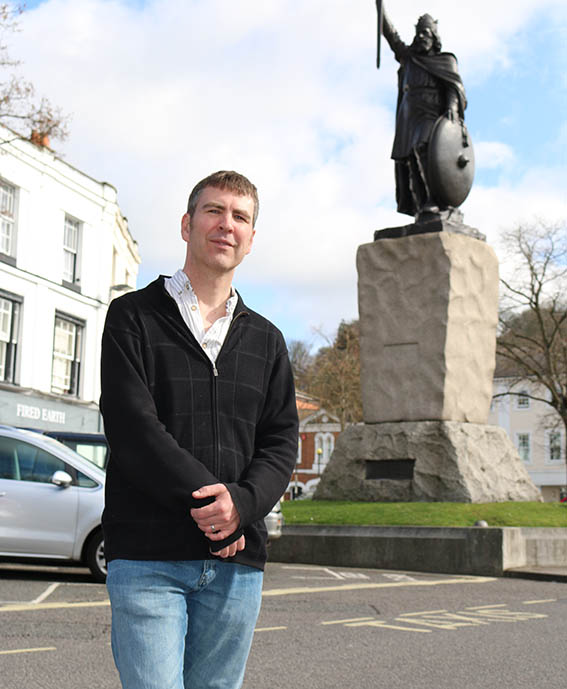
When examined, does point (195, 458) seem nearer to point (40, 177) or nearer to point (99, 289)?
point (40, 177)

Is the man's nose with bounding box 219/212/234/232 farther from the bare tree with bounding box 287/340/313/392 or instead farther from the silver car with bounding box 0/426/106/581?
the bare tree with bounding box 287/340/313/392

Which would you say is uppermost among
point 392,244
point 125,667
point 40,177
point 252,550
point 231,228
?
point 40,177

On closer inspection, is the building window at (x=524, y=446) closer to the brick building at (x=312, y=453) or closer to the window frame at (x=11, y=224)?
the brick building at (x=312, y=453)

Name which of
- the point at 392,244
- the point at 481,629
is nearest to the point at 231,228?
the point at 481,629

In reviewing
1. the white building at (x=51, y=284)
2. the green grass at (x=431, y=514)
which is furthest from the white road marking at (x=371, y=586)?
the white building at (x=51, y=284)

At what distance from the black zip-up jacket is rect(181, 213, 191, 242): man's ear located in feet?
0.60

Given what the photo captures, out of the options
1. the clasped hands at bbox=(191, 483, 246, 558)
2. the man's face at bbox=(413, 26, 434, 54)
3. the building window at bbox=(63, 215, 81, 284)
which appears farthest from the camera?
the building window at bbox=(63, 215, 81, 284)

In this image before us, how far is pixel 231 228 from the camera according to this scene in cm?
270

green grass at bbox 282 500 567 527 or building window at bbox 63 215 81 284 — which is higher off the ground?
building window at bbox 63 215 81 284

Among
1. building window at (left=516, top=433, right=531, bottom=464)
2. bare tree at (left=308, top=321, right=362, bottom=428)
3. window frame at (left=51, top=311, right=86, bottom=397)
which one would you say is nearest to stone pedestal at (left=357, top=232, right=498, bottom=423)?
window frame at (left=51, top=311, right=86, bottom=397)

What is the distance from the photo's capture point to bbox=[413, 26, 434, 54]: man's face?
15016mm

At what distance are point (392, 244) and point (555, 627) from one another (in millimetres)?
7945

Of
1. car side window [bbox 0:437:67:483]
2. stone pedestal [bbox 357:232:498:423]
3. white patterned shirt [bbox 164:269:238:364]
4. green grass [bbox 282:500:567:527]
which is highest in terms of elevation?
stone pedestal [bbox 357:232:498:423]

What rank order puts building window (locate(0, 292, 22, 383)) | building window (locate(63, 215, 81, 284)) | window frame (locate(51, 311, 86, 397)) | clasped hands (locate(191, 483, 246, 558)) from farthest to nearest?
building window (locate(63, 215, 81, 284))
window frame (locate(51, 311, 86, 397))
building window (locate(0, 292, 22, 383))
clasped hands (locate(191, 483, 246, 558))
